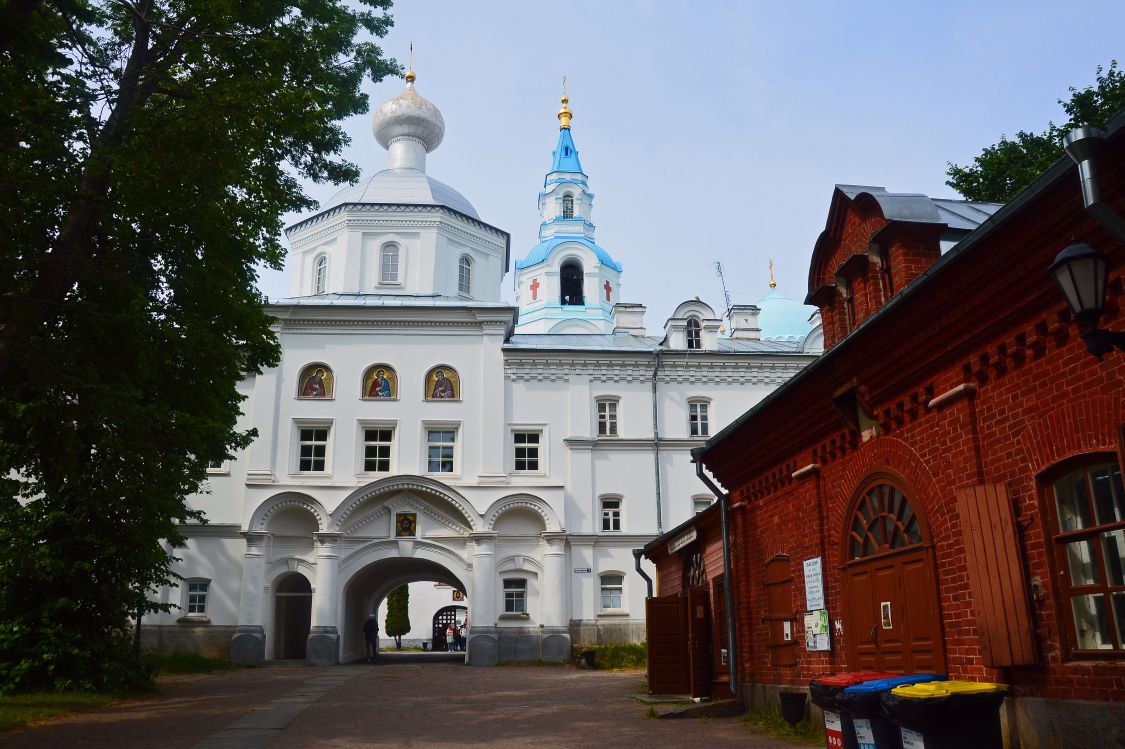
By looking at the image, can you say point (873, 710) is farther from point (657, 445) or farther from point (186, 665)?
point (657, 445)

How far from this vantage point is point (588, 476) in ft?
104

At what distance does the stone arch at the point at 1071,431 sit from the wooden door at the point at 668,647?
385 inches

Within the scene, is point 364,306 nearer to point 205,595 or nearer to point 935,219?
point 205,595

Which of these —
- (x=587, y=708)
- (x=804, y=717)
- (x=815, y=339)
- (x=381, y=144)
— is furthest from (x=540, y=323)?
(x=804, y=717)

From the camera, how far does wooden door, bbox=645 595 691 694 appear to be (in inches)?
644

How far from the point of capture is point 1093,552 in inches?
276

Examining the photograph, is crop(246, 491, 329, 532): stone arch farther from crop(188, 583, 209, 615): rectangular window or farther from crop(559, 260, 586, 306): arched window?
crop(559, 260, 586, 306): arched window

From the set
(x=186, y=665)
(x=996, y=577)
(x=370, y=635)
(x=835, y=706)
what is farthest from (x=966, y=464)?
(x=370, y=635)

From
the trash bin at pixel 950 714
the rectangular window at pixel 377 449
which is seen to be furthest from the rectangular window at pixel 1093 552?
the rectangular window at pixel 377 449

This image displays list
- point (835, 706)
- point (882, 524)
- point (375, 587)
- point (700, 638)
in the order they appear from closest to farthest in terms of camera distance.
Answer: point (835, 706) → point (882, 524) → point (700, 638) → point (375, 587)

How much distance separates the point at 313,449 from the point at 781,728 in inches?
879

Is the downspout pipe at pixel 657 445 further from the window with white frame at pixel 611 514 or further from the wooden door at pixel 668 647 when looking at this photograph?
the wooden door at pixel 668 647

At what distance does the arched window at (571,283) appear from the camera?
5325 centimetres

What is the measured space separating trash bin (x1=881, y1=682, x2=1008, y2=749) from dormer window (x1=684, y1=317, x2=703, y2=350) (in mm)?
27868
